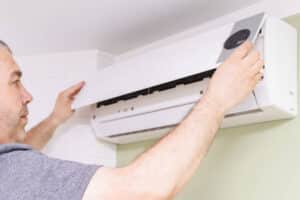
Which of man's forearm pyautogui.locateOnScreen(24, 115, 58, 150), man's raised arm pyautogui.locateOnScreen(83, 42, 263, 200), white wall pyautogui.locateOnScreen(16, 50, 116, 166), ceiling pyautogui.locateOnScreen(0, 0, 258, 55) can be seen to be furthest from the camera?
white wall pyautogui.locateOnScreen(16, 50, 116, 166)

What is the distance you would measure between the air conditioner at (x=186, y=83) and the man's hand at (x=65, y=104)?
4 cm

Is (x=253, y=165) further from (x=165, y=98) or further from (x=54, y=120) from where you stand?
(x=54, y=120)

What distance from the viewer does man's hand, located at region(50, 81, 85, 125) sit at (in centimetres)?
167

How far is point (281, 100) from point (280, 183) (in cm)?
22

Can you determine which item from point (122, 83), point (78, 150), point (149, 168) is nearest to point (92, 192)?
point (149, 168)

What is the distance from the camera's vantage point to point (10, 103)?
1188mm

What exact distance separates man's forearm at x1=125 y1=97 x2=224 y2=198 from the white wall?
866 mm

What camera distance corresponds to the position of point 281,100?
3.98 ft

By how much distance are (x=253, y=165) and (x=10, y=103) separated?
26.2 inches

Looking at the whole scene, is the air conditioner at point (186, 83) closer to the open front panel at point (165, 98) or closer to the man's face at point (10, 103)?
the open front panel at point (165, 98)

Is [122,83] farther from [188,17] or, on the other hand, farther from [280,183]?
[280,183]

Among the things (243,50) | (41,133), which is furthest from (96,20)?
(243,50)

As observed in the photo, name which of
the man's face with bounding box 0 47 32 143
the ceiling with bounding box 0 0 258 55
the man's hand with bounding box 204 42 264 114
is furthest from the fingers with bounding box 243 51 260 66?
the man's face with bounding box 0 47 32 143

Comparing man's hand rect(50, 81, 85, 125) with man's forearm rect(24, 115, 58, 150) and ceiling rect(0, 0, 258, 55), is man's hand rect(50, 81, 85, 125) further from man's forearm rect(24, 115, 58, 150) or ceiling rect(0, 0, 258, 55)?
ceiling rect(0, 0, 258, 55)
